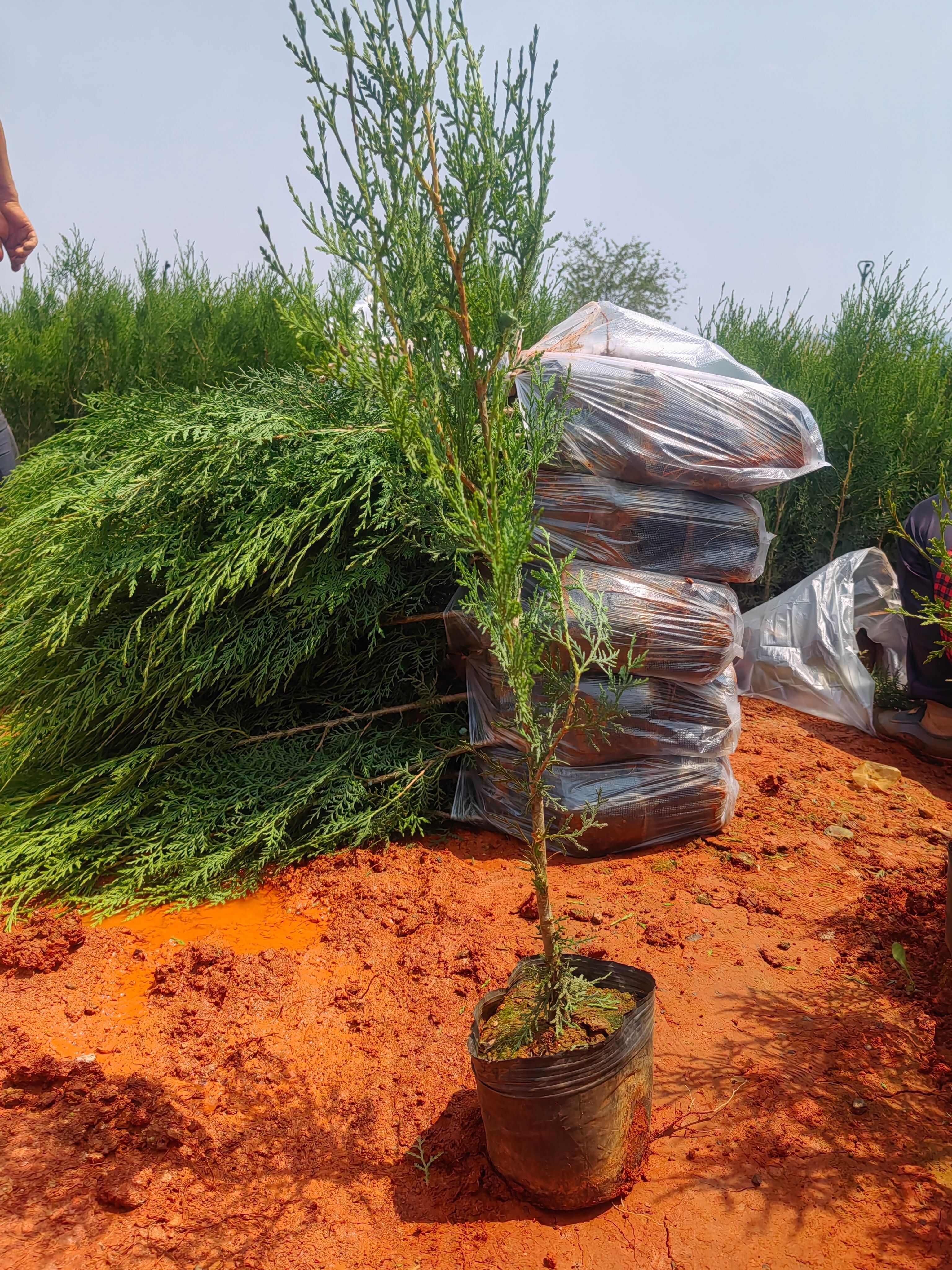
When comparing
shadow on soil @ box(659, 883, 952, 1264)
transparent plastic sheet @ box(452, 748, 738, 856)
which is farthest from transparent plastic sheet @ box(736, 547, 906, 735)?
shadow on soil @ box(659, 883, 952, 1264)

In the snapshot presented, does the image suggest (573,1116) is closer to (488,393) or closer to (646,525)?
(488,393)

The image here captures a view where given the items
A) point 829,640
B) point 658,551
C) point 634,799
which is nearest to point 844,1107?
point 634,799

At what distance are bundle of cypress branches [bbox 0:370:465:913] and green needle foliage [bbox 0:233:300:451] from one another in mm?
3085

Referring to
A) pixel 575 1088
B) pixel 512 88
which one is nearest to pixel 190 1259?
pixel 575 1088

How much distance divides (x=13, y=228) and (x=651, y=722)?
6.11 m

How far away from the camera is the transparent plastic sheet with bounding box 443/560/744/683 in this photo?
3.50 m

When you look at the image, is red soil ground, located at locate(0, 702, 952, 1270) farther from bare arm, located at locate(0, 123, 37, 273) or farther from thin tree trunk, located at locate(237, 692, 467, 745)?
bare arm, located at locate(0, 123, 37, 273)

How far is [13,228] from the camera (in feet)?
20.8

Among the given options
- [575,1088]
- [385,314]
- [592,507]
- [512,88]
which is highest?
[512,88]

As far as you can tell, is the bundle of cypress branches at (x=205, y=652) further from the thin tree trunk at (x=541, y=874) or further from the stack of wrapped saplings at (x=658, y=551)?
the thin tree trunk at (x=541, y=874)

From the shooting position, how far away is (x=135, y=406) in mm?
4207

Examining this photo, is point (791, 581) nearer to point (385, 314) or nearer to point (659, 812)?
point (659, 812)

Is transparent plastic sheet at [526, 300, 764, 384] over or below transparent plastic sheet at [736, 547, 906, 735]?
over

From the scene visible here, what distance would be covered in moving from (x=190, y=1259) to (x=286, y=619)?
242 cm
